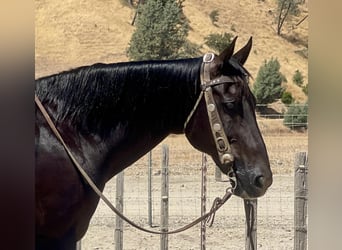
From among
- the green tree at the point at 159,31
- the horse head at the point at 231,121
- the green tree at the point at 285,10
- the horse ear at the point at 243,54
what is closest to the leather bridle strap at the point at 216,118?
the horse head at the point at 231,121

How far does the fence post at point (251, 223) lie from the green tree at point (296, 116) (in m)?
0.35

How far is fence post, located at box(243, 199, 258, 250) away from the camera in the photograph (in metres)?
2.07

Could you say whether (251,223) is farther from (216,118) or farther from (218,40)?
(218,40)

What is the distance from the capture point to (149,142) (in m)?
1.98

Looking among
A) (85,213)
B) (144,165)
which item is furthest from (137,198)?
Result: (85,213)

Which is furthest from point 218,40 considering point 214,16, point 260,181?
point 260,181

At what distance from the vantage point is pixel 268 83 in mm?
2104

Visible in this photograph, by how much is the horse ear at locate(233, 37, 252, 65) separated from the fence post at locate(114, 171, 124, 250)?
2.01 feet

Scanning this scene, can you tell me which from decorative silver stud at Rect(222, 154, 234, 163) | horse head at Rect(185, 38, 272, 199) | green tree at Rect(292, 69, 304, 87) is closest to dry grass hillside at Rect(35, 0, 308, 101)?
green tree at Rect(292, 69, 304, 87)

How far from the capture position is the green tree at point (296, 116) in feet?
6.90

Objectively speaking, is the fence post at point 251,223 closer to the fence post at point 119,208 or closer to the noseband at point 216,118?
the noseband at point 216,118

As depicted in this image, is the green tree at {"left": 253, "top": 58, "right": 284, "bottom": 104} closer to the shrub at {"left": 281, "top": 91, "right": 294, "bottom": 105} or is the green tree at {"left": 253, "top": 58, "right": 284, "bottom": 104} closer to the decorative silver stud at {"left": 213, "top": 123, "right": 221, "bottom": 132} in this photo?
the shrub at {"left": 281, "top": 91, "right": 294, "bottom": 105}

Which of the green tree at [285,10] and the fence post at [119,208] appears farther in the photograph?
the green tree at [285,10]
